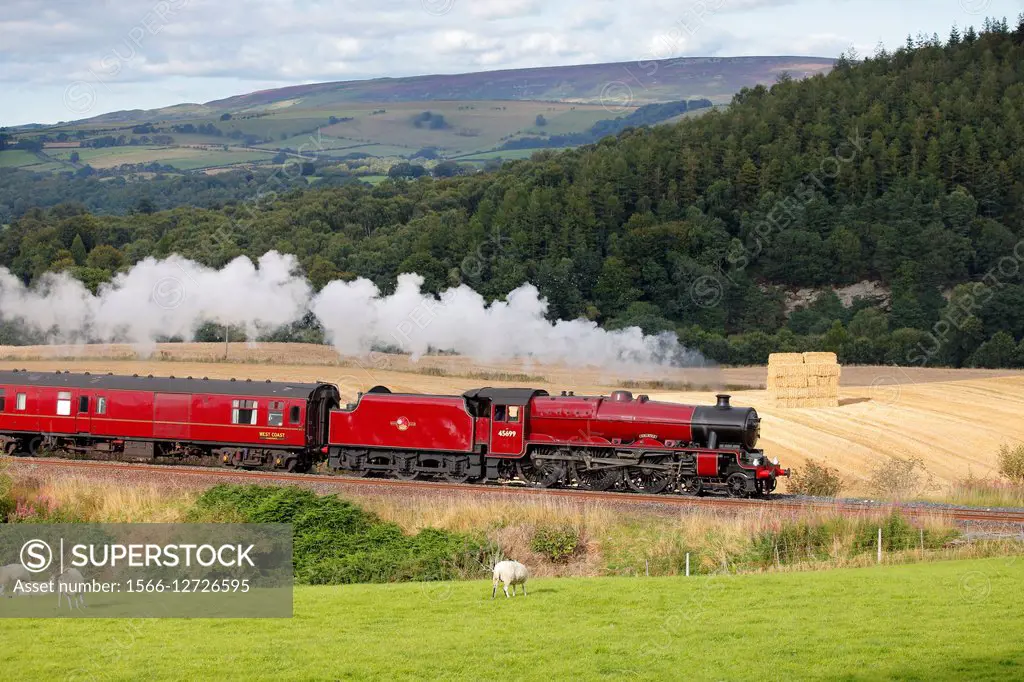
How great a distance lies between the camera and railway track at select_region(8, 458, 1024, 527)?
34312mm

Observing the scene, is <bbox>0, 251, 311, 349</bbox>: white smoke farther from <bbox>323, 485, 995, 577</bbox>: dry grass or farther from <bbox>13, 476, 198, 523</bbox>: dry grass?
<bbox>323, 485, 995, 577</bbox>: dry grass

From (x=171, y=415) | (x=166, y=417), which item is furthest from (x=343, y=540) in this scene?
(x=166, y=417)

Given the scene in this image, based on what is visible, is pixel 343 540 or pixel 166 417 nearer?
pixel 343 540

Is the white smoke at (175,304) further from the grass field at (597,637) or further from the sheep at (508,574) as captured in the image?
the sheep at (508,574)

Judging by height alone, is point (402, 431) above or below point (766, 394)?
above

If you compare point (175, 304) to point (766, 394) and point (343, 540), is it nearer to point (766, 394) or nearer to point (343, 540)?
point (766, 394)

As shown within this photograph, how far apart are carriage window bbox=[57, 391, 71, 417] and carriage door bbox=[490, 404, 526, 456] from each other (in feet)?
61.8

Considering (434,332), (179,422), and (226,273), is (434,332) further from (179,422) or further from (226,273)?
(179,422)

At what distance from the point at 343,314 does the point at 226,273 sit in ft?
33.6

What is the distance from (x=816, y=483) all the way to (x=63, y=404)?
3050cm

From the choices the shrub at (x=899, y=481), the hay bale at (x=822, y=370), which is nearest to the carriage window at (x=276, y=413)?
the shrub at (x=899, y=481)

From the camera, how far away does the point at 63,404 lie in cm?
4950

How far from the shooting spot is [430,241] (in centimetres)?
12475

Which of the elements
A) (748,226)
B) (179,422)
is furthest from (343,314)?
(748,226)
